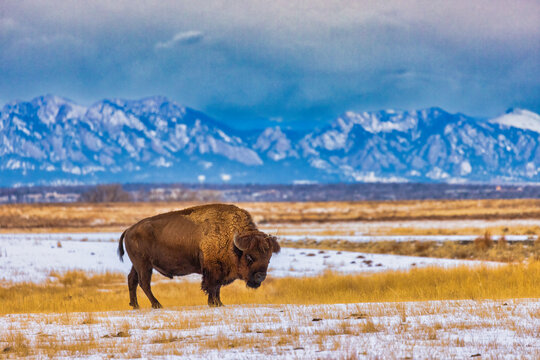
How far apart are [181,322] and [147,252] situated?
148 inches

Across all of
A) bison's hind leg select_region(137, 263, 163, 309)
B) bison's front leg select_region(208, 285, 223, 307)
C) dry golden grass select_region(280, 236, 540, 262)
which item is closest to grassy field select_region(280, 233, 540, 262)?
dry golden grass select_region(280, 236, 540, 262)

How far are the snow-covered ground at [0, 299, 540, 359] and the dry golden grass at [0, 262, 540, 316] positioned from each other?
2692 millimetres

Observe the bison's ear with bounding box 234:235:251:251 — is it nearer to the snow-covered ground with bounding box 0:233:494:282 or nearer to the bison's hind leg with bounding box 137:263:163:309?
the bison's hind leg with bounding box 137:263:163:309

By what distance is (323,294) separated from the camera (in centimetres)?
1719

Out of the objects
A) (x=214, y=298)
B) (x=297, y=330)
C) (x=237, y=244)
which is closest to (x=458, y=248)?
(x=214, y=298)

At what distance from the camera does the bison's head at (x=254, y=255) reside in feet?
41.7

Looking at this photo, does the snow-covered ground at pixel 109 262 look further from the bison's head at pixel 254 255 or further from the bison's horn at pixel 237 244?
the bison's horn at pixel 237 244

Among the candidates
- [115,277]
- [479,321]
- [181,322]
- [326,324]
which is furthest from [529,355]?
[115,277]

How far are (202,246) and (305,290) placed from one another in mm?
5290

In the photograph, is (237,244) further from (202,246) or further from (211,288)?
(211,288)

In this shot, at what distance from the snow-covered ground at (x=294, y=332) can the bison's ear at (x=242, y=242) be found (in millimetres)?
1113

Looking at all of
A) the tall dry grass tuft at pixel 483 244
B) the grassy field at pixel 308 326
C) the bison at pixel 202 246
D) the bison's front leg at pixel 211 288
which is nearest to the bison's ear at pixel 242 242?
the bison at pixel 202 246

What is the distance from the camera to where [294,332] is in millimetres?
9516

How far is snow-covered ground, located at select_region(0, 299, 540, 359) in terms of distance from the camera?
8.15 meters
